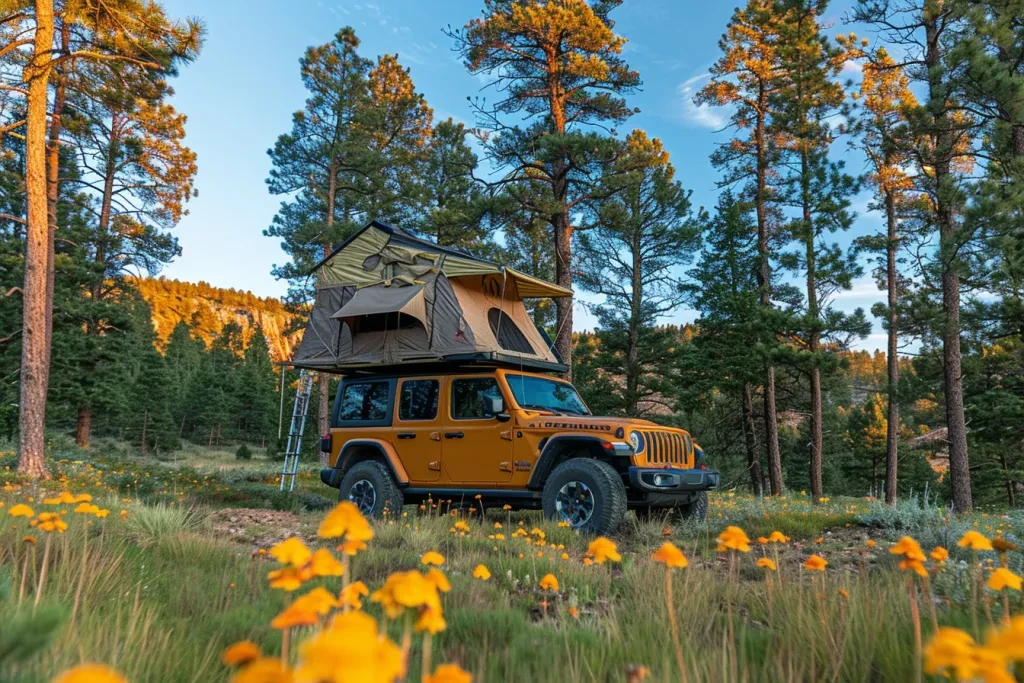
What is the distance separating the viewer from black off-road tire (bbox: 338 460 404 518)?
7.98 metres

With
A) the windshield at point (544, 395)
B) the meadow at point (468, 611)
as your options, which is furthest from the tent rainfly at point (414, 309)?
the meadow at point (468, 611)

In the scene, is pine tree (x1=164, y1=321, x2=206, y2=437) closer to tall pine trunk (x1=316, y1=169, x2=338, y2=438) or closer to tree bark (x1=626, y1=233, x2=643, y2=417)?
tall pine trunk (x1=316, y1=169, x2=338, y2=438)

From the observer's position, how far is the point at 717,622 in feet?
9.12

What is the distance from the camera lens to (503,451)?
739 cm

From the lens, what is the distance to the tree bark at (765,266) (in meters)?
19.9

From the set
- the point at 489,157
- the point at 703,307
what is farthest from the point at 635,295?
the point at 489,157

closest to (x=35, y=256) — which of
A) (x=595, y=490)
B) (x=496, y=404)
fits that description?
(x=496, y=404)

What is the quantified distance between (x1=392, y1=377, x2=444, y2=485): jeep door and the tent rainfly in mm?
410

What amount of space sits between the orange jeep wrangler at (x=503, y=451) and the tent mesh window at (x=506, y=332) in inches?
34.7

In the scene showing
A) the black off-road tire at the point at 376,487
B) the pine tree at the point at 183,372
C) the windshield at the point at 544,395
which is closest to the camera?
the windshield at the point at 544,395

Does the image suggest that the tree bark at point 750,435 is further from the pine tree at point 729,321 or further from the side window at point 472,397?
the side window at point 472,397

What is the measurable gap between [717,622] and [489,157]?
46.1 ft

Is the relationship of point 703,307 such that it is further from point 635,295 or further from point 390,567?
point 390,567

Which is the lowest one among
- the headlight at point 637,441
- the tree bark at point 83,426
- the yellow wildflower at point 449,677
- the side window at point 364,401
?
the tree bark at point 83,426
